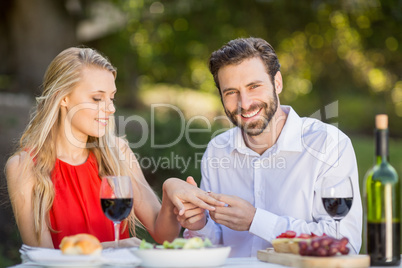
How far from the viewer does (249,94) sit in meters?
3.31

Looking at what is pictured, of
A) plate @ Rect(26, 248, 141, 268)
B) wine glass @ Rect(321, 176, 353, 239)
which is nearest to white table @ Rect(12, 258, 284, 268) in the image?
plate @ Rect(26, 248, 141, 268)

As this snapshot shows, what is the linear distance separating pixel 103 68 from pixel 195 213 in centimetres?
105

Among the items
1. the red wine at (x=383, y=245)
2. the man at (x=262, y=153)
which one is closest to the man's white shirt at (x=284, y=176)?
the man at (x=262, y=153)

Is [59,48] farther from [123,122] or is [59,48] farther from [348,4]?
[348,4]

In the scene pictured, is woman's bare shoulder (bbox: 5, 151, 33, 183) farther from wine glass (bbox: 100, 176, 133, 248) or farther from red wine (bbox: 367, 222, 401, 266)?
red wine (bbox: 367, 222, 401, 266)

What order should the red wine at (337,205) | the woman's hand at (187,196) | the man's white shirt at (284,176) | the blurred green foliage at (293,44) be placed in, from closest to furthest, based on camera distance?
the red wine at (337,205)
the woman's hand at (187,196)
the man's white shirt at (284,176)
the blurred green foliage at (293,44)

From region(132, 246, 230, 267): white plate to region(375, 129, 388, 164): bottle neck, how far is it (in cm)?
71

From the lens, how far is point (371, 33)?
9.98 meters

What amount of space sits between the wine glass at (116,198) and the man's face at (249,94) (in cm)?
120

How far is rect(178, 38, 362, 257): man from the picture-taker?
3123 millimetres

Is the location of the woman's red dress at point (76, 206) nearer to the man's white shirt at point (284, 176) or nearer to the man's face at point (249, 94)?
the man's white shirt at point (284, 176)

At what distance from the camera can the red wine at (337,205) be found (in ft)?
7.33

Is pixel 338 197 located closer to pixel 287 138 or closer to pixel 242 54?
pixel 287 138

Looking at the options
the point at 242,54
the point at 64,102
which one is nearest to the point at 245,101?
the point at 242,54
